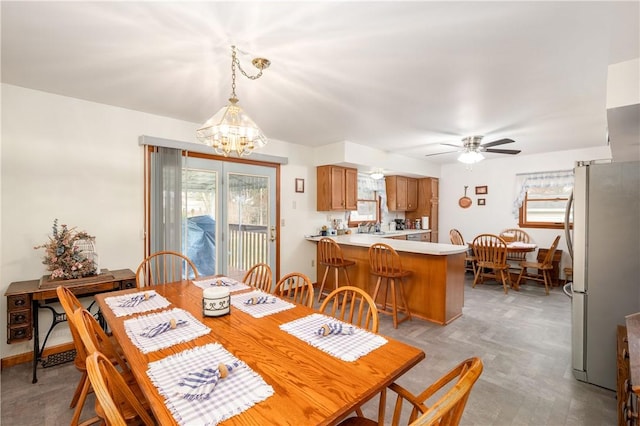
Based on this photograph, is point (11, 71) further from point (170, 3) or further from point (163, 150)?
point (170, 3)

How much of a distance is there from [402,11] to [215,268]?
3403 mm

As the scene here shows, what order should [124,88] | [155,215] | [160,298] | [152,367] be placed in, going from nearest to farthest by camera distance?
[152,367]
[160,298]
[124,88]
[155,215]

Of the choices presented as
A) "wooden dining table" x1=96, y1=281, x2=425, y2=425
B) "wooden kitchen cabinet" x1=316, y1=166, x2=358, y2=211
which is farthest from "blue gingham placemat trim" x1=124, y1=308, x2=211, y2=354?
"wooden kitchen cabinet" x1=316, y1=166, x2=358, y2=211

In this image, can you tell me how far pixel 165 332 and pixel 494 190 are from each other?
21.1 feet

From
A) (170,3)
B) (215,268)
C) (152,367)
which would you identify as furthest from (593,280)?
(215,268)

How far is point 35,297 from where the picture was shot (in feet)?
7.76

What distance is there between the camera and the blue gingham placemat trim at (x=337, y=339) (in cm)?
132

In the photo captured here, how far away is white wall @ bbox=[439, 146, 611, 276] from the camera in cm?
535

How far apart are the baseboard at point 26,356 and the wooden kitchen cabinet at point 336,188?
350cm

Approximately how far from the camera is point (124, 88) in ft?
8.64

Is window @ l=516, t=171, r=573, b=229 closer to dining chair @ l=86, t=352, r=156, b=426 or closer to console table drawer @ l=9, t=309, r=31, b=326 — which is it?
dining chair @ l=86, t=352, r=156, b=426

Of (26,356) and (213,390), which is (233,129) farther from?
(26,356)

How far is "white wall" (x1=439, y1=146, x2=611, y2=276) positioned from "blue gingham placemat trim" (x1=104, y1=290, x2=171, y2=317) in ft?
20.3

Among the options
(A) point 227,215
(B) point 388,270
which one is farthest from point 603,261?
(A) point 227,215
